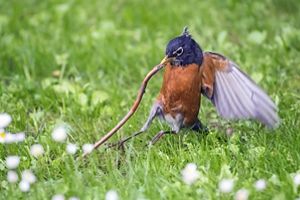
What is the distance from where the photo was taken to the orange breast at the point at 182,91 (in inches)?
147

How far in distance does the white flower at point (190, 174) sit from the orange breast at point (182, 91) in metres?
0.45

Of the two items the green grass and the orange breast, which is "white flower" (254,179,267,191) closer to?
the green grass

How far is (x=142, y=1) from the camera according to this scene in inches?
242

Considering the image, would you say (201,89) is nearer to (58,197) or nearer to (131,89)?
(58,197)

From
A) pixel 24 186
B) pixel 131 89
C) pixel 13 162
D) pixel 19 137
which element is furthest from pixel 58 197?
pixel 131 89

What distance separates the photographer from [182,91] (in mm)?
3730

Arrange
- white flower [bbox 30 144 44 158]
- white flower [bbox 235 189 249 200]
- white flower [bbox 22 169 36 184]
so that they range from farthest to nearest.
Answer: white flower [bbox 30 144 44 158], white flower [bbox 22 169 36 184], white flower [bbox 235 189 249 200]

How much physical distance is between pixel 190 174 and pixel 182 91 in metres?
→ 0.60

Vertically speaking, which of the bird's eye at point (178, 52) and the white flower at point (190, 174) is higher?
the bird's eye at point (178, 52)

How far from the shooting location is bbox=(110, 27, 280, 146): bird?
370cm

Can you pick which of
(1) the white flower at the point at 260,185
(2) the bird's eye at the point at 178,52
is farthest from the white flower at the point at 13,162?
(1) the white flower at the point at 260,185

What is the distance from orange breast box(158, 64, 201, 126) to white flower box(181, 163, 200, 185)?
1.49 ft

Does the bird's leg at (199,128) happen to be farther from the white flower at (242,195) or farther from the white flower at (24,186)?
the white flower at (24,186)

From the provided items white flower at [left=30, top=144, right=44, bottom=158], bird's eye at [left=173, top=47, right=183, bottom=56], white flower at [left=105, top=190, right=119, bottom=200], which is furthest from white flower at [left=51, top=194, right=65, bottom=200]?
bird's eye at [left=173, top=47, right=183, bottom=56]
